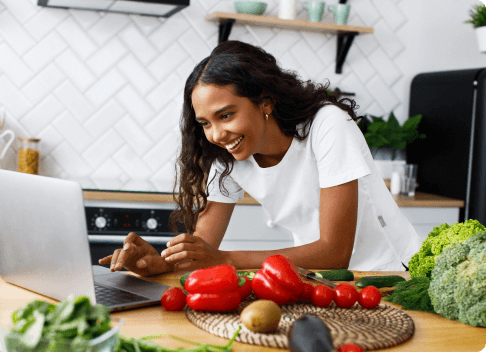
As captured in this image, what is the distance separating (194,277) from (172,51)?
2.12 m

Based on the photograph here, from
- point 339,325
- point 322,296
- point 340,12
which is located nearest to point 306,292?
point 322,296

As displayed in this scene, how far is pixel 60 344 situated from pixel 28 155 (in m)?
2.23

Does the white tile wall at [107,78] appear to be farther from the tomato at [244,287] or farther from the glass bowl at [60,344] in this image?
the glass bowl at [60,344]

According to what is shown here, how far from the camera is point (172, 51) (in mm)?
2869

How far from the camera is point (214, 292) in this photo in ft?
3.06

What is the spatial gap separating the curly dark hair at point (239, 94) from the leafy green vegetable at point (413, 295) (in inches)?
26.9

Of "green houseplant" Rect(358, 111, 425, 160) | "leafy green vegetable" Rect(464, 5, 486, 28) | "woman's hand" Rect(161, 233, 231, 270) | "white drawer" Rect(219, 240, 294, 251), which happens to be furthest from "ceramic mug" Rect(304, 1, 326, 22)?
"woman's hand" Rect(161, 233, 231, 270)

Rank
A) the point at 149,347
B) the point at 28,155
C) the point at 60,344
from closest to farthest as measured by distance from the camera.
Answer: the point at 60,344, the point at 149,347, the point at 28,155

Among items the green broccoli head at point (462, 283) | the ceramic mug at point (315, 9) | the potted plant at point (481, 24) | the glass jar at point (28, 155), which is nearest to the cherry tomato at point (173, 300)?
the green broccoli head at point (462, 283)

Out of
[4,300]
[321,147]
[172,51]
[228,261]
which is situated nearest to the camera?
[4,300]

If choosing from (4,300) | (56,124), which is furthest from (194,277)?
(56,124)

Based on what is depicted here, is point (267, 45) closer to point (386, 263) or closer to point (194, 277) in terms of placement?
point (386, 263)

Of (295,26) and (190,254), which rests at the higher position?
(295,26)

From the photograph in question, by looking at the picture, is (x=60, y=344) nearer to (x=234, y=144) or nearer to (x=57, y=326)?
(x=57, y=326)
